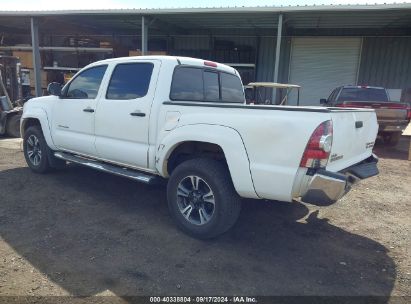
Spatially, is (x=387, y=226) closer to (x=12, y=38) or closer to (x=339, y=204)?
(x=339, y=204)

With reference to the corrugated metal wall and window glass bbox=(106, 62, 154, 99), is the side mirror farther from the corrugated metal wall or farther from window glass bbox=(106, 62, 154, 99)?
the corrugated metal wall

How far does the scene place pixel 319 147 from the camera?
2908mm

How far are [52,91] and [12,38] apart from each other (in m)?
21.2

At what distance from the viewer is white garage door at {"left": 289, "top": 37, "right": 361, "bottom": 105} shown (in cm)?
1659

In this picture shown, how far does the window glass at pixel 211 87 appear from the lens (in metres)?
4.58

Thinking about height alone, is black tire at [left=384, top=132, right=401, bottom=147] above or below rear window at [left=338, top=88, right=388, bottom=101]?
below

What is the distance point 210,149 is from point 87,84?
95.4 inches

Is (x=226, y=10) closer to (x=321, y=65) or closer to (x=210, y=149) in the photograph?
(x=321, y=65)

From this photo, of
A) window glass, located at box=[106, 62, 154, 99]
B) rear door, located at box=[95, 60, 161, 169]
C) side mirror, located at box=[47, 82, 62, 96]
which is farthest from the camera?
side mirror, located at box=[47, 82, 62, 96]

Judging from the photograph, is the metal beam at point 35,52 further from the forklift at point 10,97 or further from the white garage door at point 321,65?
the white garage door at point 321,65

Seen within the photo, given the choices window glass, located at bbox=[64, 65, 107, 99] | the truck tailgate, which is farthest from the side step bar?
the truck tailgate

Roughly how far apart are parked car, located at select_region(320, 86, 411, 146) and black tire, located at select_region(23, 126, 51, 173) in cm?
764

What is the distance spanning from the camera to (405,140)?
40.6ft

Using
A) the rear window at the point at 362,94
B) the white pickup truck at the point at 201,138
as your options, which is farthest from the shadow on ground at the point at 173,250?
the rear window at the point at 362,94
